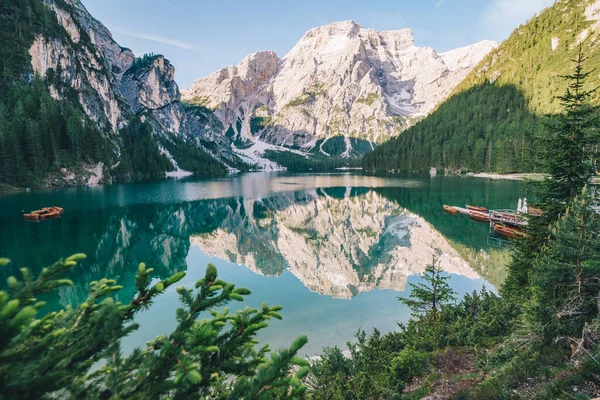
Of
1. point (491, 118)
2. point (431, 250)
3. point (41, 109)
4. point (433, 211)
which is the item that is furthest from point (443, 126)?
point (41, 109)

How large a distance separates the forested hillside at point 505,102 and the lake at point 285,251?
81916mm

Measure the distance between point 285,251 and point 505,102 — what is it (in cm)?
15919

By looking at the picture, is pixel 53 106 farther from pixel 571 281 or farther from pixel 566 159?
pixel 571 281

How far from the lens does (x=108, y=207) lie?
167ft

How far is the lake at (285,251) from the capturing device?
60.8 ft

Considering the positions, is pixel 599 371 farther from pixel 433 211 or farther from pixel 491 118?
pixel 491 118

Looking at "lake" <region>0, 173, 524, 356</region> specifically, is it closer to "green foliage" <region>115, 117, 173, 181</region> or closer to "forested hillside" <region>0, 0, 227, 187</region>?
"forested hillside" <region>0, 0, 227, 187</region>

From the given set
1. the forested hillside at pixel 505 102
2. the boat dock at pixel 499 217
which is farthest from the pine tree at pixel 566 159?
the forested hillside at pixel 505 102

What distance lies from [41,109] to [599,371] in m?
125

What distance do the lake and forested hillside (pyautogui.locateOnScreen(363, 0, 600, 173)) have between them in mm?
81916

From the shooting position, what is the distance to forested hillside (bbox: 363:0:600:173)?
392ft

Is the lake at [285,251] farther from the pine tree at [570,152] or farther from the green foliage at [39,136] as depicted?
the green foliage at [39,136]

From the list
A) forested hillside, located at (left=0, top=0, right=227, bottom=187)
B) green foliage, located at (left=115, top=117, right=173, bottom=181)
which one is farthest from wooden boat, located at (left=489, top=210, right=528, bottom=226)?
green foliage, located at (left=115, top=117, right=173, bottom=181)

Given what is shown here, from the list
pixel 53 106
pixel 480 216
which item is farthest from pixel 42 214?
pixel 53 106
